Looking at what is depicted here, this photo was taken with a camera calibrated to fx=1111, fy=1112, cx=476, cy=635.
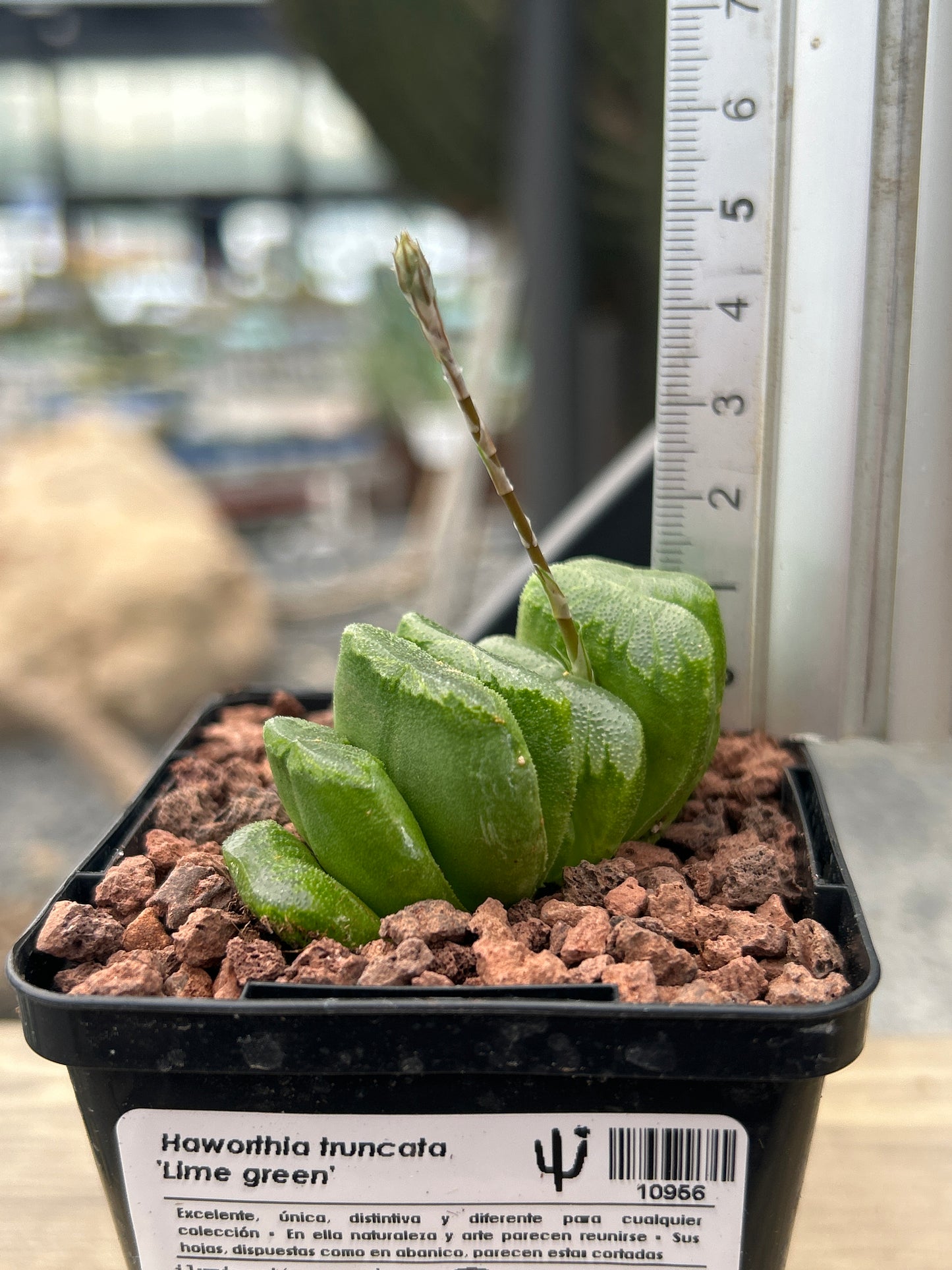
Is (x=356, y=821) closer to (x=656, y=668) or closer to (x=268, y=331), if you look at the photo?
(x=656, y=668)

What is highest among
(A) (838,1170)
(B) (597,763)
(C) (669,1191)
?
(B) (597,763)

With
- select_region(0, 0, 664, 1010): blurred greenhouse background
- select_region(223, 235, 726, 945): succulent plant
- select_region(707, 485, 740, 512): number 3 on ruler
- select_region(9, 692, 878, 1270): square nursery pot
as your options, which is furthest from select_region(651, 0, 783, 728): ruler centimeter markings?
select_region(0, 0, 664, 1010): blurred greenhouse background

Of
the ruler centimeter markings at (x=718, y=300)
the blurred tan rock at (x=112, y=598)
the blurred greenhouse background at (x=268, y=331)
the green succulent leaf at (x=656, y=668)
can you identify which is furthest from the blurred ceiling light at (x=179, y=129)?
the green succulent leaf at (x=656, y=668)

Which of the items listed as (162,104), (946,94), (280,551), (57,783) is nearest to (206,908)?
(946,94)

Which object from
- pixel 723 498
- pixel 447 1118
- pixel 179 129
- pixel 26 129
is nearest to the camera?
pixel 447 1118

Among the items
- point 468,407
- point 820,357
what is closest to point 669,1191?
point 468,407

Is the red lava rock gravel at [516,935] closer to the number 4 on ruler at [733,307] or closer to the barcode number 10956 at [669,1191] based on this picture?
the barcode number 10956 at [669,1191]

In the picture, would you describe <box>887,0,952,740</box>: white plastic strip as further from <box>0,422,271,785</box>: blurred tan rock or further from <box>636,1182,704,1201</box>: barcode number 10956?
<box>0,422,271,785</box>: blurred tan rock
